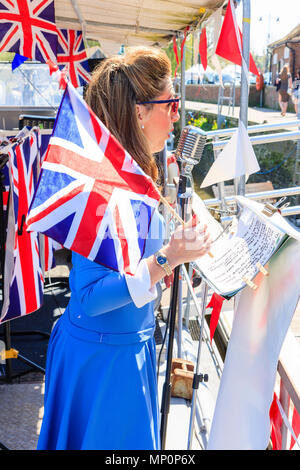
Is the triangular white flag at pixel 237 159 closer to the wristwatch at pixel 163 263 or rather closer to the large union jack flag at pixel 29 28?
the wristwatch at pixel 163 263

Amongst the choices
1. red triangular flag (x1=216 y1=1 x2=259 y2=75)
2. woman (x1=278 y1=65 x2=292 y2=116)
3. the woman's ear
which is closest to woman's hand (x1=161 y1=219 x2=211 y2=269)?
the woman's ear

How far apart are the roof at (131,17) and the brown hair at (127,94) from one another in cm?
211

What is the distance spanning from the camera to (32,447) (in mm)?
2783

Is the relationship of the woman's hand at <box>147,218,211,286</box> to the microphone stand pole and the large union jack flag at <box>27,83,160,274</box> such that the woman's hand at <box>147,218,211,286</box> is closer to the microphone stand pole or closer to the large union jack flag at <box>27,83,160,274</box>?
the large union jack flag at <box>27,83,160,274</box>

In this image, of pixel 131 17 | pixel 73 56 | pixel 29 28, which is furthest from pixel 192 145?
pixel 73 56

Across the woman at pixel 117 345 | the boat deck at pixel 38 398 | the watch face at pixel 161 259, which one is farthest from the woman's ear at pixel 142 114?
the boat deck at pixel 38 398

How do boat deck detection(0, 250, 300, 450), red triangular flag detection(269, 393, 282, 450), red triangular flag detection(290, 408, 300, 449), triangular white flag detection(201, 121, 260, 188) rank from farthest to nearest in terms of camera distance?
boat deck detection(0, 250, 300, 450) < triangular white flag detection(201, 121, 260, 188) < red triangular flag detection(269, 393, 282, 450) < red triangular flag detection(290, 408, 300, 449)

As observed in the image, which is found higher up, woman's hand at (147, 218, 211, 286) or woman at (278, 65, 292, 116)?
woman at (278, 65, 292, 116)

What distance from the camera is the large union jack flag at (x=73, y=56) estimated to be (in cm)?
547

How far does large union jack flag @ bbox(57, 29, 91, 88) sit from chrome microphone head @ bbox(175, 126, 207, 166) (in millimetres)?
4174

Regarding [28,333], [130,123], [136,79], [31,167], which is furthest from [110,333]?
[28,333]

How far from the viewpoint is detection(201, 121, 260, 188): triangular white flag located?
6.73ft

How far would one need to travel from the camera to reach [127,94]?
1526 millimetres

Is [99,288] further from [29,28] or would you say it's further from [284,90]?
[284,90]
